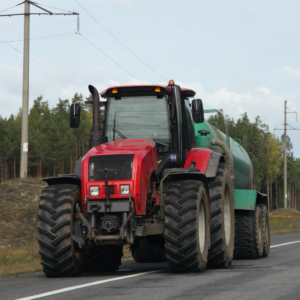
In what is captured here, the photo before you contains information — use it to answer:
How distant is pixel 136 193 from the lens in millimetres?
9844

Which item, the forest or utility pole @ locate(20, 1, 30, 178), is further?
the forest

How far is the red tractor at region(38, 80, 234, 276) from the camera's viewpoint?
32.3ft

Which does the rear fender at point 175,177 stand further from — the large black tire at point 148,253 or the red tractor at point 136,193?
the large black tire at point 148,253

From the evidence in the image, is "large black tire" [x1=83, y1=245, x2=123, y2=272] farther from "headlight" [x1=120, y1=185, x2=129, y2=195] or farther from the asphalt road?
"headlight" [x1=120, y1=185, x2=129, y2=195]

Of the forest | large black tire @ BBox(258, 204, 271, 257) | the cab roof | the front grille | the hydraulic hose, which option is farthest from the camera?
the forest

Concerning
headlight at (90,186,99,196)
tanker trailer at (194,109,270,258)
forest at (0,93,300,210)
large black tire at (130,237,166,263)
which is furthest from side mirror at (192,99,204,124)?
forest at (0,93,300,210)

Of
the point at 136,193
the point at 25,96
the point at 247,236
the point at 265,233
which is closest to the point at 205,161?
the point at 136,193

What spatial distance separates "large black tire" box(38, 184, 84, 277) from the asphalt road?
0.25 m

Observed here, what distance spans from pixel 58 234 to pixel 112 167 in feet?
4.61

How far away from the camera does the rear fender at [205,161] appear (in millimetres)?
11672

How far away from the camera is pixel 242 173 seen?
1753cm

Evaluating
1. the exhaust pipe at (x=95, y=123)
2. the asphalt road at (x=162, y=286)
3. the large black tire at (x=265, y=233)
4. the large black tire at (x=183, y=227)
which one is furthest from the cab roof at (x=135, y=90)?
the large black tire at (x=265, y=233)

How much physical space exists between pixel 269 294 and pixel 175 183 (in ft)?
10.5

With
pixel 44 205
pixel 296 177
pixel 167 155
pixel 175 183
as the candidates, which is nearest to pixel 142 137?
pixel 167 155
